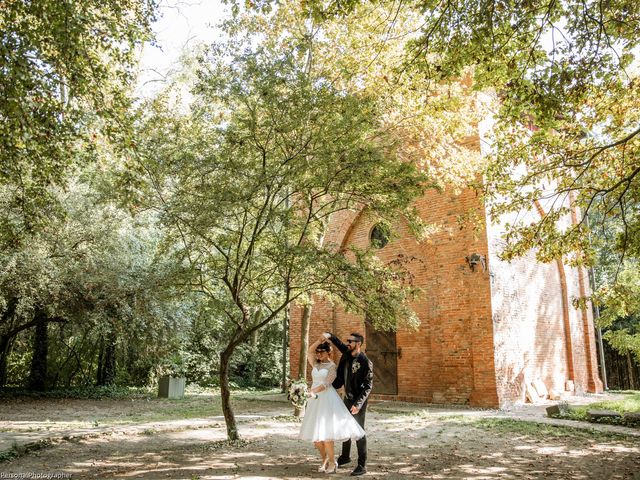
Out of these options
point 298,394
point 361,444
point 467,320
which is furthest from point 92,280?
point 361,444

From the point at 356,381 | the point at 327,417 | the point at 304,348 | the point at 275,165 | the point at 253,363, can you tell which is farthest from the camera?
the point at 253,363

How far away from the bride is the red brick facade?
20.1 ft

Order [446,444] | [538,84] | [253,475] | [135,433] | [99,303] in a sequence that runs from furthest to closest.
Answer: [99,303]
[135,433]
[446,444]
[538,84]
[253,475]

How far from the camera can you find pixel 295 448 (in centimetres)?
855

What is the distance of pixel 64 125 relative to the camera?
6875mm

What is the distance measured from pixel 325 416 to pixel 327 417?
0.09 feet

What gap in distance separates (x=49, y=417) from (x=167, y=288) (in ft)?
23.7

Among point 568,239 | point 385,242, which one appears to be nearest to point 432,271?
point 385,242

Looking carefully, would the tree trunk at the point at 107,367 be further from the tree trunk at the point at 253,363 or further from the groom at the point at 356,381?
the groom at the point at 356,381

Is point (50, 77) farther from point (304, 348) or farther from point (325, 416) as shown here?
point (304, 348)

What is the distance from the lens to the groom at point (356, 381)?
6.64 meters

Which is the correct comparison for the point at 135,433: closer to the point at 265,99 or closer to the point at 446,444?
the point at 446,444

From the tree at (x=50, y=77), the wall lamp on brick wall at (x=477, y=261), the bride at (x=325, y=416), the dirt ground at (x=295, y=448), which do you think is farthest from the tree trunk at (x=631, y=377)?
the tree at (x=50, y=77)

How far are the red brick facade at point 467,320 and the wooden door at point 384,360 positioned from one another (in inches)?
9.9
